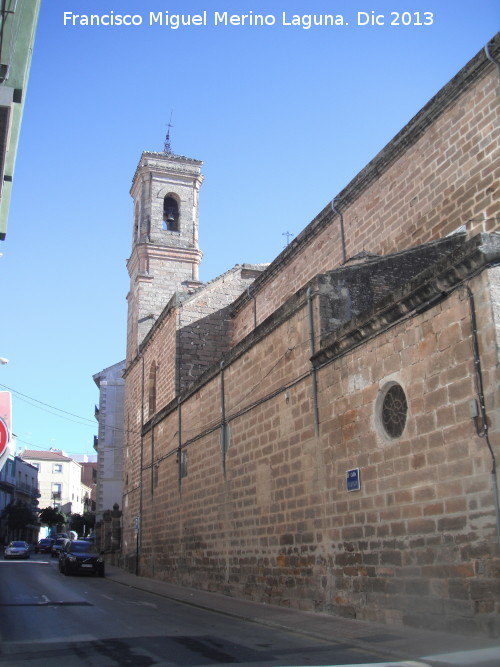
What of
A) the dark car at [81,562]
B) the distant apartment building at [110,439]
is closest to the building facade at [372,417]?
the dark car at [81,562]

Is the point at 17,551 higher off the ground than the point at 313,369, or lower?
lower

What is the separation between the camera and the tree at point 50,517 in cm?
6825

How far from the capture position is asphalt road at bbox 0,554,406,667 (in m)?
6.20

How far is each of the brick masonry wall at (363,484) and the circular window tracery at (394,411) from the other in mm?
132

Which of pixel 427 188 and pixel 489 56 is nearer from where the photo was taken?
pixel 489 56

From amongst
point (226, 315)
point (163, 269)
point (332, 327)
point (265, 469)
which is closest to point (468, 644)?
point (332, 327)

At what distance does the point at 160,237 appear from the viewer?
31.3 m

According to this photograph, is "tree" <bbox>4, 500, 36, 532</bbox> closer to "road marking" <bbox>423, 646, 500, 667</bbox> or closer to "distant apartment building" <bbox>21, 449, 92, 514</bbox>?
"distant apartment building" <bbox>21, 449, 92, 514</bbox>

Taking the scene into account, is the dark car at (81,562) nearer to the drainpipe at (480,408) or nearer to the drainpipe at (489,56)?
the drainpipe at (480,408)

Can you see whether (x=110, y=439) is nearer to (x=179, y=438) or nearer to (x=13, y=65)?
(x=179, y=438)

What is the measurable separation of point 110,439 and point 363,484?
29483mm

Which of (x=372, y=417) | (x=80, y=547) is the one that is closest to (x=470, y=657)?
(x=372, y=417)

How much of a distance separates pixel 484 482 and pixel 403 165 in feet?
A: 28.3

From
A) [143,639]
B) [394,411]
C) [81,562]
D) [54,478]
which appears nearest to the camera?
[143,639]
